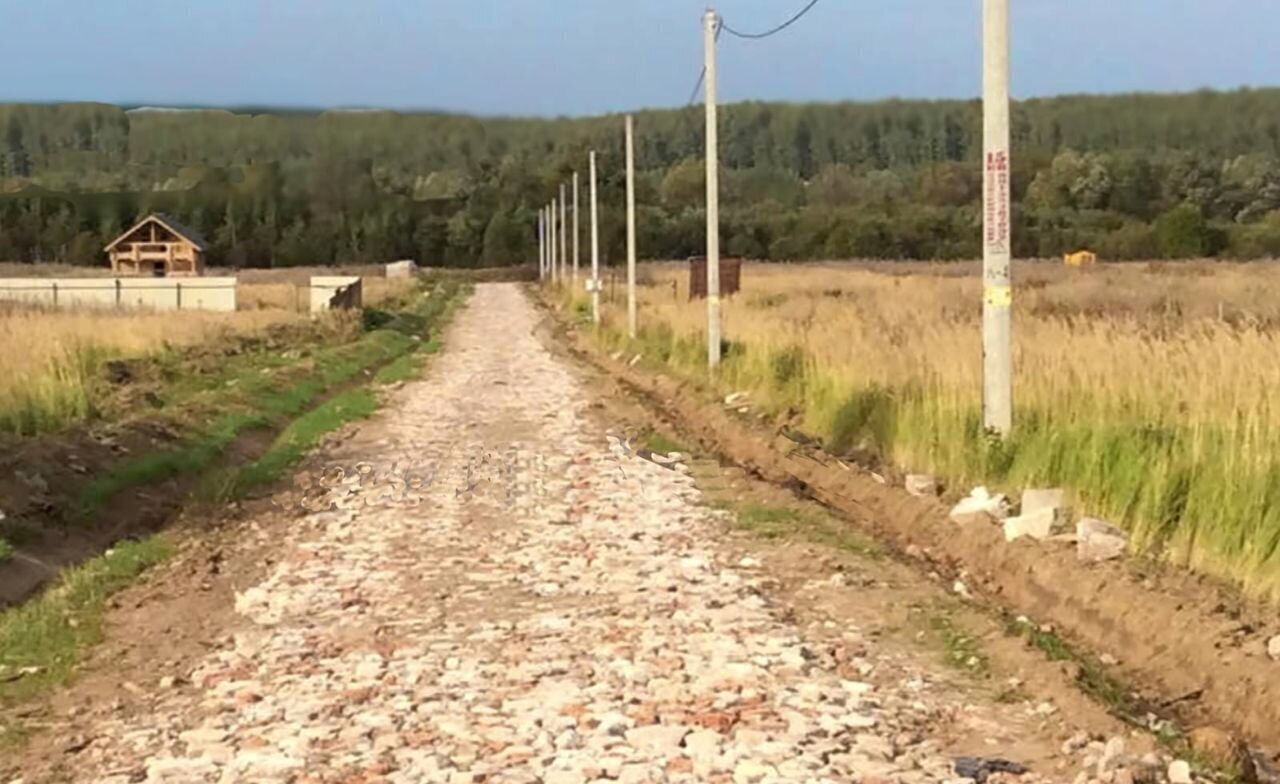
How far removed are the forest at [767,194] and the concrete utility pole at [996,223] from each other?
64560mm

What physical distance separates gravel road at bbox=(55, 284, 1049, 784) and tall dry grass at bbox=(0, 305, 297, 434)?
5.18 meters

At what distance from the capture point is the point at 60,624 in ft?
29.7

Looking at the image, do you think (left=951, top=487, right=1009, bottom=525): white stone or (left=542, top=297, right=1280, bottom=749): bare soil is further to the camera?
(left=951, top=487, right=1009, bottom=525): white stone

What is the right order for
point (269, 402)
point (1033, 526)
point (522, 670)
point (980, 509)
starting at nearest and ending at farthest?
point (522, 670) → point (1033, 526) → point (980, 509) → point (269, 402)

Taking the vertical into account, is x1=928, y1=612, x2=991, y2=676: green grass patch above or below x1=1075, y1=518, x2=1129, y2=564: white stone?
below

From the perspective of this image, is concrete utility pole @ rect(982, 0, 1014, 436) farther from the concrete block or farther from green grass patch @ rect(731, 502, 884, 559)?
the concrete block

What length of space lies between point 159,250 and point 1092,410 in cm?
7638

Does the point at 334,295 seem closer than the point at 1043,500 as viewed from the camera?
No

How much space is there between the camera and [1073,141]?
120000 mm

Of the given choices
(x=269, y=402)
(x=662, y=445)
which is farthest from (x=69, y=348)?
(x=662, y=445)

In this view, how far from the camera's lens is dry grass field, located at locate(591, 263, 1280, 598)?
8938 millimetres

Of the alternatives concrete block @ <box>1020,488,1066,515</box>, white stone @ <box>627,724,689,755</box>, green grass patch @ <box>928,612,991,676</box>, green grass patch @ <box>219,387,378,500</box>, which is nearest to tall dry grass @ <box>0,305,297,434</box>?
green grass patch @ <box>219,387,378,500</box>

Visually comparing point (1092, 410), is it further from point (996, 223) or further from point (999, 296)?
point (996, 223)

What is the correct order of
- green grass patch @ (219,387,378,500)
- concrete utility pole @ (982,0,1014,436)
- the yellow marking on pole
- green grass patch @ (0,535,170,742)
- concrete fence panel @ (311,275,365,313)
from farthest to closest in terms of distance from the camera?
concrete fence panel @ (311,275,365,313), green grass patch @ (219,387,378,500), the yellow marking on pole, concrete utility pole @ (982,0,1014,436), green grass patch @ (0,535,170,742)
